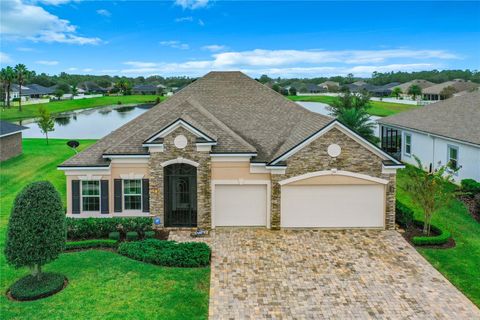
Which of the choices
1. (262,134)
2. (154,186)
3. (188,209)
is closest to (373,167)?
(262,134)

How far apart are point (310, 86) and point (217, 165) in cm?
14448

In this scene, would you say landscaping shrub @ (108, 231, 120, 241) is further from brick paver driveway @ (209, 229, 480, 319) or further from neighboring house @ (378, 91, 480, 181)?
neighboring house @ (378, 91, 480, 181)

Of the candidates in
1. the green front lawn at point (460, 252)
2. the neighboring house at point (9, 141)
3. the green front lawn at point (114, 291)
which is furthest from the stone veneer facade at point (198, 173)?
the neighboring house at point (9, 141)

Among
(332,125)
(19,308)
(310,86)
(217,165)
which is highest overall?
(310,86)

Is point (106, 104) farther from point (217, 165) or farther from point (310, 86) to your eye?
point (217, 165)

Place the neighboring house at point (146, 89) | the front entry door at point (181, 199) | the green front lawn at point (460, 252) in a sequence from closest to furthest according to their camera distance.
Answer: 1. the green front lawn at point (460, 252)
2. the front entry door at point (181, 199)
3. the neighboring house at point (146, 89)

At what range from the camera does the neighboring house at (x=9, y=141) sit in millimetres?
31848

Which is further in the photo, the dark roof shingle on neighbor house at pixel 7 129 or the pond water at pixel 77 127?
the pond water at pixel 77 127

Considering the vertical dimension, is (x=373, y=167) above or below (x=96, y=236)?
above

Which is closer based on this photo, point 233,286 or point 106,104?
point 233,286

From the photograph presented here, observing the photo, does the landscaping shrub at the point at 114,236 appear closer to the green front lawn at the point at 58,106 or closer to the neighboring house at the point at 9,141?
the neighboring house at the point at 9,141

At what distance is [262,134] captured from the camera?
21.2m

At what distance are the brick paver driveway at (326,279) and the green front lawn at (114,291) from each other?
611 millimetres

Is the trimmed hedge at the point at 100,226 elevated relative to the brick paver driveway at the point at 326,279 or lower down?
elevated
